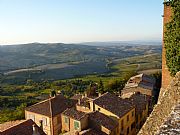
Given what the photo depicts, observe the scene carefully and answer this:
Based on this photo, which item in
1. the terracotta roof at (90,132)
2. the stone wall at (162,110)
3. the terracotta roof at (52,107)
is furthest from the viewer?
the terracotta roof at (52,107)

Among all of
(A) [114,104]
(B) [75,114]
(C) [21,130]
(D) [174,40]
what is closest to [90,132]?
(B) [75,114]

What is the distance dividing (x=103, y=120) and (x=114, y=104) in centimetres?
415

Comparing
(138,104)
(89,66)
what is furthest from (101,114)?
(89,66)

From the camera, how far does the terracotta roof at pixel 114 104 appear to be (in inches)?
1213

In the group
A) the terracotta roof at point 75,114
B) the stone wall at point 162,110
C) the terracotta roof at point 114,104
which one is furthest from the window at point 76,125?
the stone wall at point 162,110

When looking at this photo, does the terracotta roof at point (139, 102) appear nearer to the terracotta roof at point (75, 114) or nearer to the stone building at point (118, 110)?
the stone building at point (118, 110)

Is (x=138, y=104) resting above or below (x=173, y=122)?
below

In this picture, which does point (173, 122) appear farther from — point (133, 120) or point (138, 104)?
point (138, 104)

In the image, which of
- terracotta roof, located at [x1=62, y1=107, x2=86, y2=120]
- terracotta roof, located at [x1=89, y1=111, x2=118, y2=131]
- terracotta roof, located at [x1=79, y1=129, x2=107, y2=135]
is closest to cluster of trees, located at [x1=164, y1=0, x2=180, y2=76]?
terracotta roof, located at [x1=79, y1=129, x2=107, y2=135]

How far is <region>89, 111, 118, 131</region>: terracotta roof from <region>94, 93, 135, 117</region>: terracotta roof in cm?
115

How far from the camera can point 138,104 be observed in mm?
38000

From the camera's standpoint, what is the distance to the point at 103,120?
2855cm

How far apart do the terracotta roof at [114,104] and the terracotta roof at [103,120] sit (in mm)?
1154

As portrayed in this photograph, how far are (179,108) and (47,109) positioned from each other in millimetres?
31012
